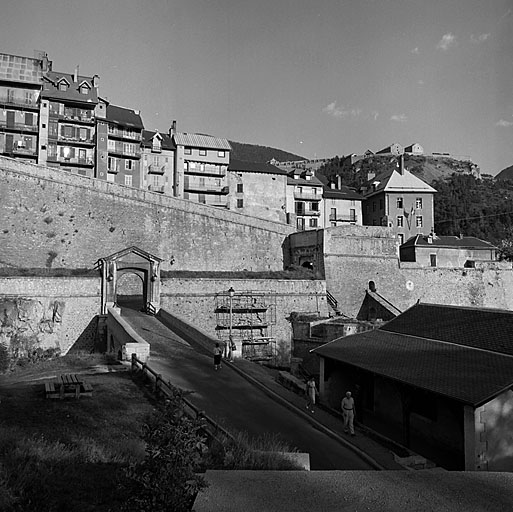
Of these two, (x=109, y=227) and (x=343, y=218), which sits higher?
(x=343, y=218)

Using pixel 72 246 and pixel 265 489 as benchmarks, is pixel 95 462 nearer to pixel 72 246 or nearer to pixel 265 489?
pixel 265 489

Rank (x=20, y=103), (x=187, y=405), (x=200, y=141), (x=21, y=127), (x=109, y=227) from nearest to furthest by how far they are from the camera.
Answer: (x=187, y=405) < (x=109, y=227) < (x=21, y=127) < (x=20, y=103) < (x=200, y=141)

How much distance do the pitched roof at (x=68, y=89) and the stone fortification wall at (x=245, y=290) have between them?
24.2 m

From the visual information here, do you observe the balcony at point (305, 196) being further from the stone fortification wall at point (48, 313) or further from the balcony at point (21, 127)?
the stone fortification wall at point (48, 313)

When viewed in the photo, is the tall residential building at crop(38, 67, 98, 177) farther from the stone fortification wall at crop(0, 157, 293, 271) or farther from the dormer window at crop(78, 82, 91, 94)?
the stone fortification wall at crop(0, 157, 293, 271)

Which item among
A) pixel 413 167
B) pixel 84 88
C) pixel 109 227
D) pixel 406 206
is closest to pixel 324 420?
pixel 109 227

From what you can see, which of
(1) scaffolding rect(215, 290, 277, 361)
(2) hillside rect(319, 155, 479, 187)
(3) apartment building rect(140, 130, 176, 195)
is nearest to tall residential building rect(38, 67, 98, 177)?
(3) apartment building rect(140, 130, 176, 195)

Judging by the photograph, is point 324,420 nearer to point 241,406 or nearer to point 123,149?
point 241,406

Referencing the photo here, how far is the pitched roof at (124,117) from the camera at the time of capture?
158 feet

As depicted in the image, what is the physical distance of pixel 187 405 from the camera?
12000 millimetres

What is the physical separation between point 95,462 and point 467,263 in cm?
4515

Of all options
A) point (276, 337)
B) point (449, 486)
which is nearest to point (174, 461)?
point (449, 486)

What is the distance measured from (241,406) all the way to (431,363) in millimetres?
6409

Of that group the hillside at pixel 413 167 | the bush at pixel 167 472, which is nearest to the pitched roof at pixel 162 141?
the bush at pixel 167 472
